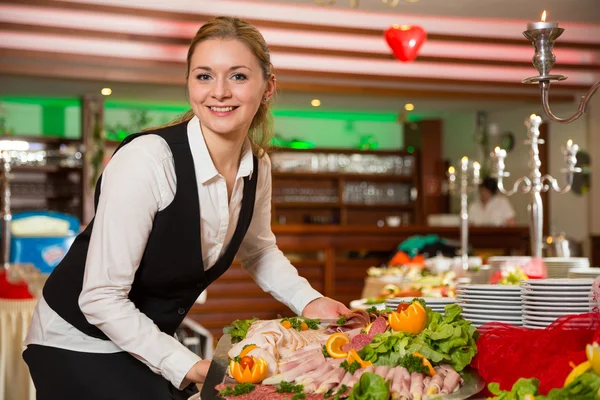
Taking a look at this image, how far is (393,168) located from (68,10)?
6041 mm

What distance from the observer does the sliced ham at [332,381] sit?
3.69 ft

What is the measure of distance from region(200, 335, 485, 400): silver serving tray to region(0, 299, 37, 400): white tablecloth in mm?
2879

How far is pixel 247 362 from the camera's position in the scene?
1.20 m

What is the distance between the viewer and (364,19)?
28.3 feet

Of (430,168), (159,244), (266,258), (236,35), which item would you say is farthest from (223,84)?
(430,168)

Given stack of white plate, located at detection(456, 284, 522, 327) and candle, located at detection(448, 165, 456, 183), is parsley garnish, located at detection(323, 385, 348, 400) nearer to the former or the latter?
stack of white plate, located at detection(456, 284, 522, 327)

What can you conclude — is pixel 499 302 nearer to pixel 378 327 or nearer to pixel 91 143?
pixel 378 327

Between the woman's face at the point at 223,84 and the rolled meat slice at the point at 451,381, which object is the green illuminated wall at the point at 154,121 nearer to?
the woman's face at the point at 223,84

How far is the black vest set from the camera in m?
1.67

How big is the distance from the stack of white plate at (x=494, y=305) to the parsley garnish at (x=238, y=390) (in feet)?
2.20

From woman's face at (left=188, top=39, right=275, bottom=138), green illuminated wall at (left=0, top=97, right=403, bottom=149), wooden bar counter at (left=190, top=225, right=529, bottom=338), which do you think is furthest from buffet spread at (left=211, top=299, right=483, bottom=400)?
green illuminated wall at (left=0, top=97, right=403, bottom=149)

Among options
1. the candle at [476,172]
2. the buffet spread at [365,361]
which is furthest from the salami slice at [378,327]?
the candle at [476,172]

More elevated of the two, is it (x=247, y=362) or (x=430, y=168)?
(x=430, y=168)

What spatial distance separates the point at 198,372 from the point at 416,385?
0.50 meters
